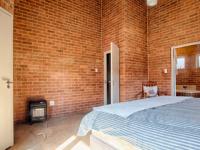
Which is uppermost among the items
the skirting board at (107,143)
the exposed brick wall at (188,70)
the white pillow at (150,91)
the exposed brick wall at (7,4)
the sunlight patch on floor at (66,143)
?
the exposed brick wall at (7,4)

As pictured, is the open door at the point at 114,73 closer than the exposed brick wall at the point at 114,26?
Yes

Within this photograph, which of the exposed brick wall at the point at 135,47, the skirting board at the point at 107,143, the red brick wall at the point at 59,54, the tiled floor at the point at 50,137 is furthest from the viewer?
the exposed brick wall at the point at 135,47

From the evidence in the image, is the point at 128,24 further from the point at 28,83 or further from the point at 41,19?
the point at 28,83

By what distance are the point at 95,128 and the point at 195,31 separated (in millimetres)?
3599

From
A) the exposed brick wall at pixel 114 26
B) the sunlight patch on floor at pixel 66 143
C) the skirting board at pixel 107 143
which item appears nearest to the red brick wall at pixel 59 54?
the exposed brick wall at pixel 114 26

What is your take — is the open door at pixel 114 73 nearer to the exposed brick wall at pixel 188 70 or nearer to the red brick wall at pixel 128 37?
the red brick wall at pixel 128 37

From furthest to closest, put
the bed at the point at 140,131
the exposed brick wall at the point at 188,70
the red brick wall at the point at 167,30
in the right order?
the exposed brick wall at the point at 188,70, the red brick wall at the point at 167,30, the bed at the point at 140,131

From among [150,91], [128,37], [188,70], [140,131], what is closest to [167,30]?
[128,37]

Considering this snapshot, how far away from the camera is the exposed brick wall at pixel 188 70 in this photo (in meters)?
4.11

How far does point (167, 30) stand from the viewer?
433 centimetres

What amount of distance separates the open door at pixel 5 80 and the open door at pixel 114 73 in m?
2.27

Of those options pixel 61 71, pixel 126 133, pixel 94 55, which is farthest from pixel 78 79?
pixel 126 133

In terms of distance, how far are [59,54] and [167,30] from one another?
116 inches

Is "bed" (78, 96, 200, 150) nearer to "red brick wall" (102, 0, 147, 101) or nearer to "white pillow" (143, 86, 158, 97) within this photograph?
"red brick wall" (102, 0, 147, 101)
